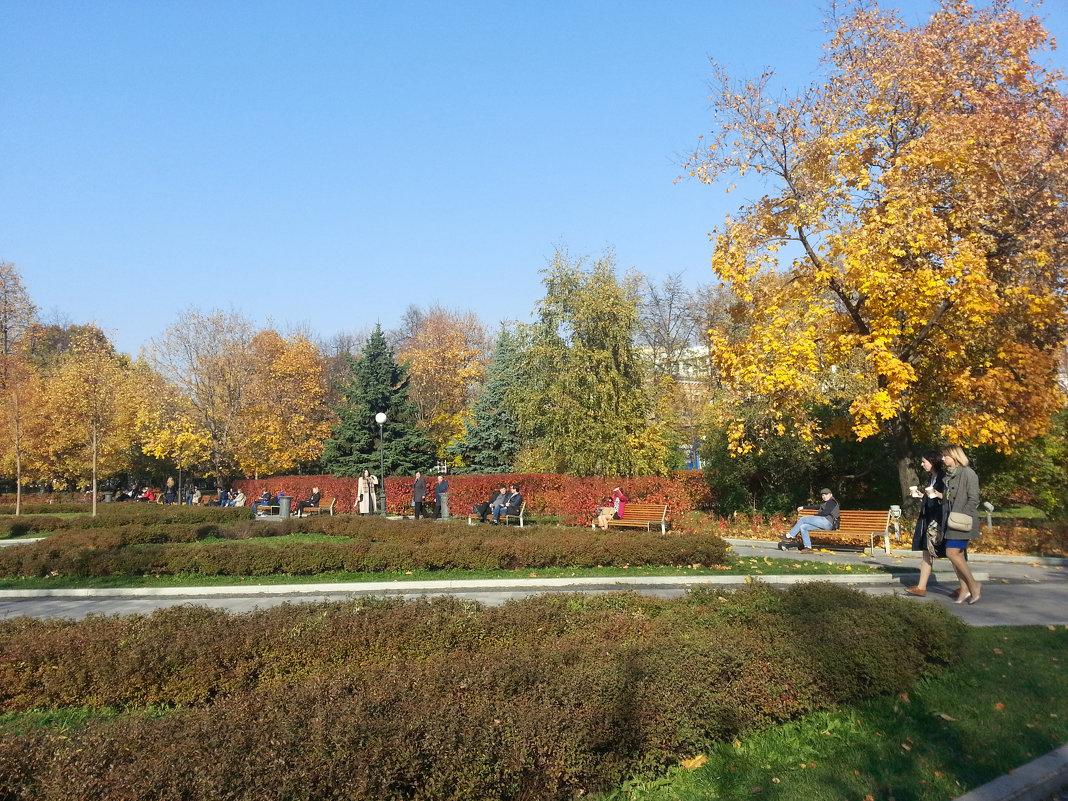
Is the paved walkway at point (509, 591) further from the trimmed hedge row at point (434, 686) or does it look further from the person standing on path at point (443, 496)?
the person standing on path at point (443, 496)

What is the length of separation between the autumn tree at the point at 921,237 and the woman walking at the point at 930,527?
21.1 feet

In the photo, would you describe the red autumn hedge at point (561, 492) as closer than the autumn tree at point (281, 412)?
Yes

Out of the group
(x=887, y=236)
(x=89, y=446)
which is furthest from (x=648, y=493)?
(x=89, y=446)

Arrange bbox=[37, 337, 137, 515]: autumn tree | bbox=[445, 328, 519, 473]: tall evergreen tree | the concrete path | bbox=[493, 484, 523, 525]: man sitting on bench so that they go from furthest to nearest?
bbox=[445, 328, 519, 473]: tall evergreen tree → bbox=[37, 337, 137, 515]: autumn tree → bbox=[493, 484, 523, 525]: man sitting on bench → the concrete path

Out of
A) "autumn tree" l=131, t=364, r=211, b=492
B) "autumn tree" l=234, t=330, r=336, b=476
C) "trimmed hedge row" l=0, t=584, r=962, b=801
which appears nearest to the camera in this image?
"trimmed hedge row" l=0, t=584, r=962, b=801

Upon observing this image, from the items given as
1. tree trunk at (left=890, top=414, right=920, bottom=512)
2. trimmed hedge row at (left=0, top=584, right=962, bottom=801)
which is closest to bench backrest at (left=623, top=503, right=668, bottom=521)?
tree trunk at (left=890, top=414, right=920, bottom=512)

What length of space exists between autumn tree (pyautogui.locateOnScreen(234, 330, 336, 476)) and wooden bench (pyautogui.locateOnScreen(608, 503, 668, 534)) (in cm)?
2800

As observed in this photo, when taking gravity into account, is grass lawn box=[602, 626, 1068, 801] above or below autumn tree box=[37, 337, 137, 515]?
below

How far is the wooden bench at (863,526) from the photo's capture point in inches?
605

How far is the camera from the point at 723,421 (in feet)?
68.4

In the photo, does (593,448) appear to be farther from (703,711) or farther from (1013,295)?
(703,711)

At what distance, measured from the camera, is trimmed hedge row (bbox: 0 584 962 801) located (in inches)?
140

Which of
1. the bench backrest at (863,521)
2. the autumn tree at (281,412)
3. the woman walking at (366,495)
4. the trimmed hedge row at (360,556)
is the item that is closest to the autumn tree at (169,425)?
the autumn tree at (281,412)

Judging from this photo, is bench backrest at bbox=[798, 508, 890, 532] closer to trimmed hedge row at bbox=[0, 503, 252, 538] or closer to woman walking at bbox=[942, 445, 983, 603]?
woman walking at bbox=[942, 445, 983, 603]
